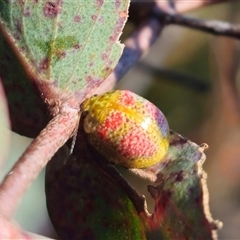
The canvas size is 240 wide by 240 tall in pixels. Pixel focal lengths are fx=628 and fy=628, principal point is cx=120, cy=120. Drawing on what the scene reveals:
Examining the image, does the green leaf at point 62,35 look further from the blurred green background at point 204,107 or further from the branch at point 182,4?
the blurred green background at point 204,107

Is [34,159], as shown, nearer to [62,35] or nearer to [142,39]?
[62,35]

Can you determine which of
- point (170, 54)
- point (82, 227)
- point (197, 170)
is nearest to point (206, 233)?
point (197, 170)

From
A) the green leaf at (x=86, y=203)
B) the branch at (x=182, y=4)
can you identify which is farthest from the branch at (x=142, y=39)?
the green leaf at (x=86, y=203)

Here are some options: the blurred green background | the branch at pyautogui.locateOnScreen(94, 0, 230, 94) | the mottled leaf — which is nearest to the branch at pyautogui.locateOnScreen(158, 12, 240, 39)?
the branch at pyautogui.locateOnScreen(94, 0, 230, 94)

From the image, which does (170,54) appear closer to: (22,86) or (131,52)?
(131,52)

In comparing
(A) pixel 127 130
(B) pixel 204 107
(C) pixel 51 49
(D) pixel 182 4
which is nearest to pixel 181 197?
(A) pixel 127 130
